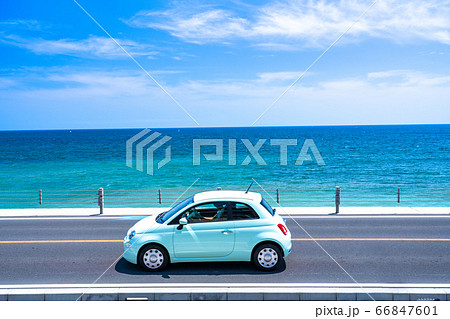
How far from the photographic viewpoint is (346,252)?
8969 mm

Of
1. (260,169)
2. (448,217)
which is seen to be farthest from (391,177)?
(448,217)

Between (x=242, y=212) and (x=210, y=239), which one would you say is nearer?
(x=210, y=239)

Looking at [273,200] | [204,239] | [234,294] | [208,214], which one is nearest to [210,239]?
[204,239]

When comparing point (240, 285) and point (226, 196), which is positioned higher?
point (226, 196)

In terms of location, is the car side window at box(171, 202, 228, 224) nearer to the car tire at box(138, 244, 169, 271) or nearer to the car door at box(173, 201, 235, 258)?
the car door at box(173, 201, 235, 258)

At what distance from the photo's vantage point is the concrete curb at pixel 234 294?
20.1 feet

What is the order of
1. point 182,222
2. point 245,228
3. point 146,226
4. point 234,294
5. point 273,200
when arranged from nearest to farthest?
point 234,294 < point 182,222 < point 245,228 < point 146,226 < point 273,200

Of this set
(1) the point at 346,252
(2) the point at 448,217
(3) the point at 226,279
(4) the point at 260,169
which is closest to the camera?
(3) the point at 226,279

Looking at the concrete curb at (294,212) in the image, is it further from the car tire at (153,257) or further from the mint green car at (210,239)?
the car tire at (153,257)

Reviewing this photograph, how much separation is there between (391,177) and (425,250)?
39.7 metres

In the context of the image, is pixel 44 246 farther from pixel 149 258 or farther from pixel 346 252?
pixel 346 252

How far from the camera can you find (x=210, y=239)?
7469mm

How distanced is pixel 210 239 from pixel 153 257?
1182 mm

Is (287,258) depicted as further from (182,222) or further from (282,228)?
(182,222)
